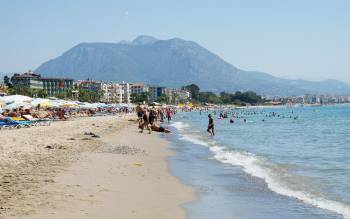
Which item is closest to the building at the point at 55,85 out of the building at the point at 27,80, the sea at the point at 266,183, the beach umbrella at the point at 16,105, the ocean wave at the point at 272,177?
the building at the point at 27,80

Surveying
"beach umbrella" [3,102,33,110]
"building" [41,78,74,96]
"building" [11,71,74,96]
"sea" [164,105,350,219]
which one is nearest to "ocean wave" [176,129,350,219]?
"sea" [164,105,350,219]

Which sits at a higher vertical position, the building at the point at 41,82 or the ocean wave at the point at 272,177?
the building at the point at 41,82

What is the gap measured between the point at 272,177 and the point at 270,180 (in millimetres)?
577

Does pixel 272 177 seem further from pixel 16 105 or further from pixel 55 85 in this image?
pixel 55 85

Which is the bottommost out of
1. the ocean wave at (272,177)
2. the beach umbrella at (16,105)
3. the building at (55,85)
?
the ocean wave at (272,177)

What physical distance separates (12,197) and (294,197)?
5.49 m

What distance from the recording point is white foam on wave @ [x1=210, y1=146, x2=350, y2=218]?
9.16 m

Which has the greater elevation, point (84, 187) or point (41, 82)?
point (41, 82)

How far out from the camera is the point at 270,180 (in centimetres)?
1254

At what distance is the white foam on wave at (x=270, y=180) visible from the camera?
30.0 ft

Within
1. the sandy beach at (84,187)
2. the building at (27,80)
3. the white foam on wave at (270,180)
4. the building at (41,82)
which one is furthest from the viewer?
the building at (41,82)

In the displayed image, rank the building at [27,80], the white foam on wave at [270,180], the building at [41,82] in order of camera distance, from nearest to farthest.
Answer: the white foam on wave at [270,180]
the building at [27,80]
the building at [41,82]

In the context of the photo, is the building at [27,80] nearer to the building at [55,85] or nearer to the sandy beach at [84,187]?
the building at [55,85]

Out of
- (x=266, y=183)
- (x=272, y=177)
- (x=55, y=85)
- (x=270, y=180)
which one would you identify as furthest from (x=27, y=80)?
(x=266, y=183)
